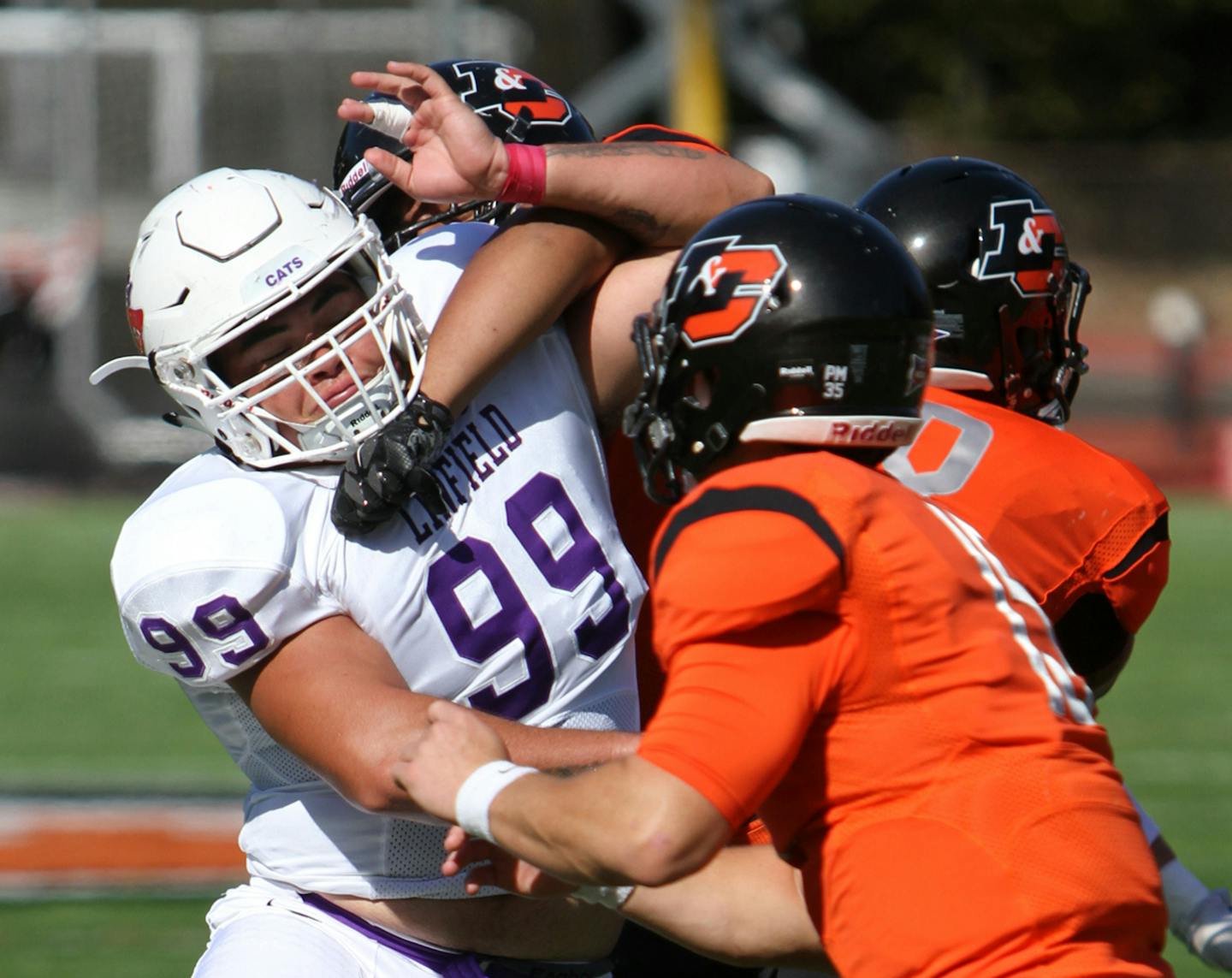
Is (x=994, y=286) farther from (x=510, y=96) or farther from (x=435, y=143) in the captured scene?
(x=435, y=143)

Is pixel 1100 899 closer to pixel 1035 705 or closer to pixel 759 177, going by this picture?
→ pixel 1035 705

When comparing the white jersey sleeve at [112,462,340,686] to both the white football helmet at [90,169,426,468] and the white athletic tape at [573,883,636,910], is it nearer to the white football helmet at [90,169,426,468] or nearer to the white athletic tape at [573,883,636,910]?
the white football helmet at [90,169,426,468]

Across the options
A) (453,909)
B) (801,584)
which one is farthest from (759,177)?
(453,909)

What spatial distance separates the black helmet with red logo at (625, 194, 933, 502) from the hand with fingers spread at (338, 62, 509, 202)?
1.46 ft

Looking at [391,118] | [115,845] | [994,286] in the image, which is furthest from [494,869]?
[115,845]

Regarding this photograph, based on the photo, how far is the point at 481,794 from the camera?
2311 mm

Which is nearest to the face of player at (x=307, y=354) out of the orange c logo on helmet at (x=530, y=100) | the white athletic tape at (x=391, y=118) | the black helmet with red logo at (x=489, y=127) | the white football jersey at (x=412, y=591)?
the white football jersey at (x=412, y=591)

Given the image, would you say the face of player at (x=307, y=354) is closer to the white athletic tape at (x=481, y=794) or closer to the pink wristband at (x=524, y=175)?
the pink wristband at (x=524, y=175)

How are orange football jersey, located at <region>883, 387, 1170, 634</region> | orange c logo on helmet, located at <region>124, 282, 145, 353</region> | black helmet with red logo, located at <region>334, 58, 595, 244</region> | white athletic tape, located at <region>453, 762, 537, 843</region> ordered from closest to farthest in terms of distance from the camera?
white athletic tape, located at <region>453, 762, 537, 843</region> → orange c logo on helmet, located at <region>124, 282, 145, 353</region> → orange football jersey, located at <region>883, 387, 1170, 634</region> → black helmet with red logo, located at <region>334, 58, 595, 244</region>

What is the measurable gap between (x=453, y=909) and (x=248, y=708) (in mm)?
446

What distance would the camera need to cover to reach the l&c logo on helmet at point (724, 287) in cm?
245

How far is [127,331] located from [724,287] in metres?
15.2

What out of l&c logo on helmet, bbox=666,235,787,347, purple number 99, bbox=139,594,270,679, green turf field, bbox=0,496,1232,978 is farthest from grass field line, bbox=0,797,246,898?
l&c logo on helmet, bbox=666,235,787,347

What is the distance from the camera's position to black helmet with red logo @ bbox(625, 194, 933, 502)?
2441 mm
